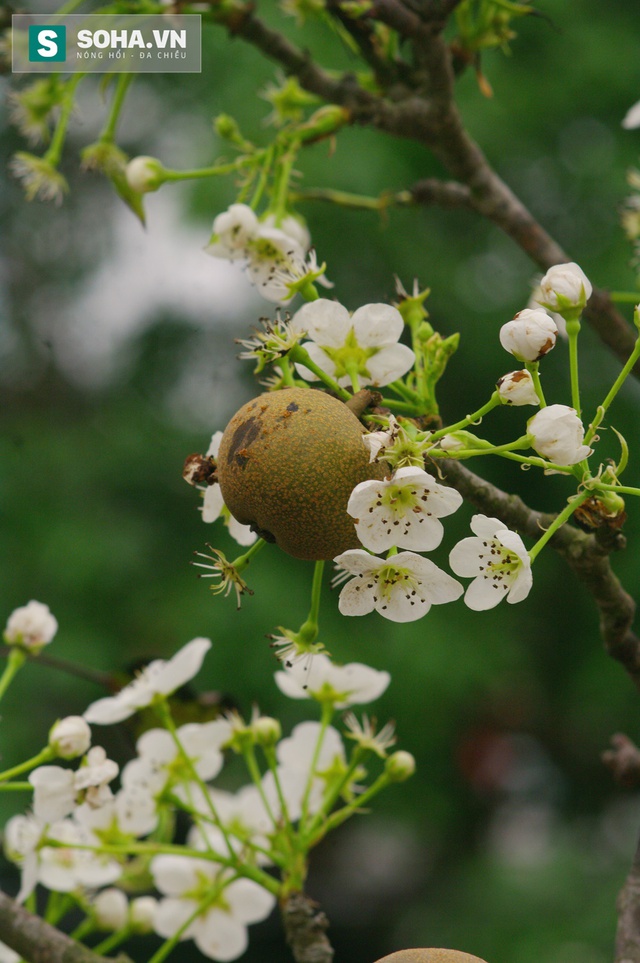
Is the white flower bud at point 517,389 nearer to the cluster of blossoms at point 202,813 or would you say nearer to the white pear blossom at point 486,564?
the white pear blossom at point 486,564

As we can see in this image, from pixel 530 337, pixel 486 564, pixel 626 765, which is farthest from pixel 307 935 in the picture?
pixel 530 337

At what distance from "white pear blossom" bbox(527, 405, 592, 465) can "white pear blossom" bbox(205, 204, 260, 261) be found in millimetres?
477

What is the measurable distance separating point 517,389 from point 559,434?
0.05 m

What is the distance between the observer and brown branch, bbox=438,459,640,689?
0.67m

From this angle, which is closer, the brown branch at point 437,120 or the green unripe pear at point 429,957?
the green unripe pear at point 429,957

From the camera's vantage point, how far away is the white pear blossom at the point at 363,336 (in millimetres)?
676

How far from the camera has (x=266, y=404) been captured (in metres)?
0.58

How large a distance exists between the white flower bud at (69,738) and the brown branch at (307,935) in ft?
0.68

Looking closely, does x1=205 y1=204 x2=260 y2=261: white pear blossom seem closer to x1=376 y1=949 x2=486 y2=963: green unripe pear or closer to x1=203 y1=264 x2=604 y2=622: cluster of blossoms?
x1=203 y1=264 x2=604 y2=622: cluster of blossoms

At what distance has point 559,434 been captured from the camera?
552 millimetres

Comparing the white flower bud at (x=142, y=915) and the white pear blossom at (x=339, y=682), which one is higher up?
the white pear blossom at (x=339, y=682)

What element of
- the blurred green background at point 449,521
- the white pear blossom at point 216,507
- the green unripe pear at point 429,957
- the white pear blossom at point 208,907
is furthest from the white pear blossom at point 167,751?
the blurred green background at point 449,521

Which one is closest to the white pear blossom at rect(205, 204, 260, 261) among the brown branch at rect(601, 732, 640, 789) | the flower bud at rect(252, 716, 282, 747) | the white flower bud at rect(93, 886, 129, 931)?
the flower bud at rect(252, 716, 282, 747)

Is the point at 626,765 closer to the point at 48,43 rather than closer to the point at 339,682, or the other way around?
the point at 339,682
